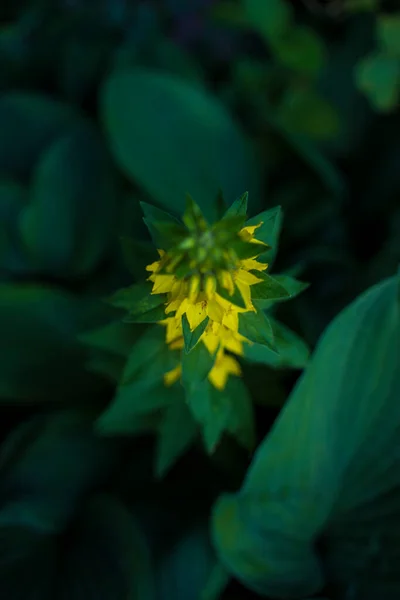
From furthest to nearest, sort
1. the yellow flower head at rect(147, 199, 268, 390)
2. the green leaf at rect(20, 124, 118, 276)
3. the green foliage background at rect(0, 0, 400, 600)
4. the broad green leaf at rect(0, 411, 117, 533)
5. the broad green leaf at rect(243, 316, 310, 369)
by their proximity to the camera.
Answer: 1. the green leaf at rect(20, 124, 118, 276)
2. the broad green leaf at rect(0, 411, 117, 533)
3. the green foliage background at rect(0, 0, 400, 600)
4. the broad green leaf at rect(243, 316, 310, 369)
5. the yellow flower head at rect(147, 199, 268, 390)

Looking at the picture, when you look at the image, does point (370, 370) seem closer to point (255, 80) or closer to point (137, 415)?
point (137, 415)

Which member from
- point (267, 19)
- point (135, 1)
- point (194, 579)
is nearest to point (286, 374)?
point (194, 579)

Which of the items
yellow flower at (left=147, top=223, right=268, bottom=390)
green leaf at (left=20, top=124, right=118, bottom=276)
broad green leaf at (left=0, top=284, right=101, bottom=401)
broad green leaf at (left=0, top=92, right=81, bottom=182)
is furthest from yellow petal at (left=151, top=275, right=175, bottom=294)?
broad green leaf at (left=0, top=92, right=81, bottom=182)

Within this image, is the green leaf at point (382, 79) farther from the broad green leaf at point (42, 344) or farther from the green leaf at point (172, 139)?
the broad green leaf at point (42, 344)

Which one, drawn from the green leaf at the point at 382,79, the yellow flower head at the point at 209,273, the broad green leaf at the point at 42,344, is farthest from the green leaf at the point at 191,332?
the green leaf at the point at 382,79

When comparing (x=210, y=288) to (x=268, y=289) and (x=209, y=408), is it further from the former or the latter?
(x=209, y=408)

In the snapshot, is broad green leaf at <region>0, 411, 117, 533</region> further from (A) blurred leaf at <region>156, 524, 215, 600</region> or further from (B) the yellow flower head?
(B) the yellow flower head

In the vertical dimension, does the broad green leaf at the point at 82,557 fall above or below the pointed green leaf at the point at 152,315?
below
